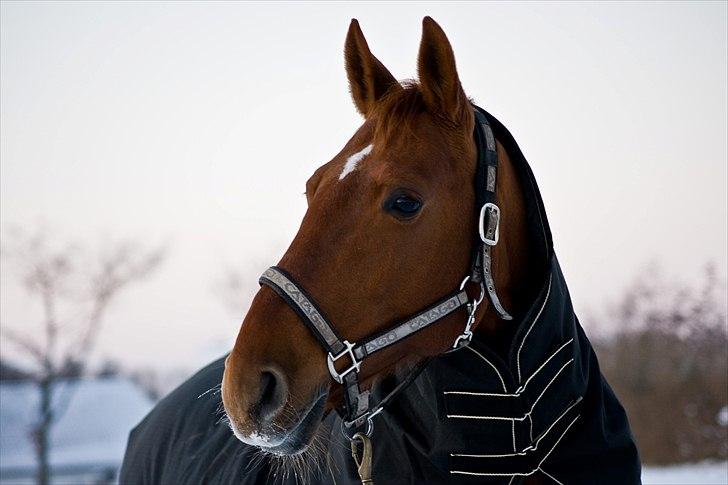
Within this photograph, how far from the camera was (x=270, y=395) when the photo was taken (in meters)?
2.04

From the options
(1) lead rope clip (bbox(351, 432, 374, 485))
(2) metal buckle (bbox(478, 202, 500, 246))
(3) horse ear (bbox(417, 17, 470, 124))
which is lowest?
(1) lead rope clip (bbox(351, 432, 374, 485))

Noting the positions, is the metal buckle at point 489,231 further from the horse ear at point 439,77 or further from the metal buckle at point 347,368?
the metal buckle at point 347,368

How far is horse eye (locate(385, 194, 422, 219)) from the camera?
226cm

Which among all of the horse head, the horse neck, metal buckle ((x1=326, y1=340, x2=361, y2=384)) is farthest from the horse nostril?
the horse neck

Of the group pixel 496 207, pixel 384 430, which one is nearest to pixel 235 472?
pixel 384 430

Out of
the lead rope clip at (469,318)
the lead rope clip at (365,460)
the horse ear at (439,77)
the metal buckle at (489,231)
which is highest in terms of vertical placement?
the horse ear at (439,77)

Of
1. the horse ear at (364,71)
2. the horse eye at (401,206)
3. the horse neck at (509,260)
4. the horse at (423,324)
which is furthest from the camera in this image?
the horse ear at (364,71)

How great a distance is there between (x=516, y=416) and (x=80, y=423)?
25.7 m

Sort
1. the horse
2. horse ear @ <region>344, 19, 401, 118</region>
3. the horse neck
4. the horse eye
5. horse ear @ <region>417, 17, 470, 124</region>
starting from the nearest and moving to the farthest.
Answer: the horse
the horse eye
horse ear @ <region>417, 17, 470, 124</region>
the horse neck
horse ear @ <region>344, 19, 401, 118</region>

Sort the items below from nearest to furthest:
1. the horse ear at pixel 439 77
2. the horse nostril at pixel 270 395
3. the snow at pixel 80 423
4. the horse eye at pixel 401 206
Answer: the horse nostril at pixel 270 395, the horse eye at pixel 401 206, the horse ear at pixel 439 77, the snow at pixel 80 423

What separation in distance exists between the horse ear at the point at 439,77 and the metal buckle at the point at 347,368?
2.76ft

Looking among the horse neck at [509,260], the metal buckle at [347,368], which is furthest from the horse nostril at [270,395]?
the horse neck at [509,260]

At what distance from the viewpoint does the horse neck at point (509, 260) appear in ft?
8.21

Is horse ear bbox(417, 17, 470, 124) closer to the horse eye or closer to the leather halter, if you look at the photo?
the leather halter
